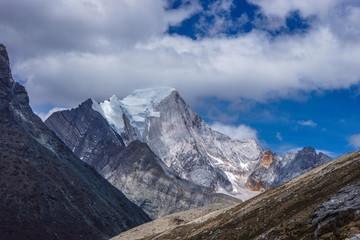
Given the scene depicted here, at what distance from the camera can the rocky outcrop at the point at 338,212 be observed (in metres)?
34.2

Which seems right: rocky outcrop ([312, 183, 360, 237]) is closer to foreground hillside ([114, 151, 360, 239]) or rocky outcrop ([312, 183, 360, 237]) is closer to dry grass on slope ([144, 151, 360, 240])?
foreground hillside ([114, 151, 360, 239])

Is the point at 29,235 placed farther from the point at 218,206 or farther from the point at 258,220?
the point at 258,220

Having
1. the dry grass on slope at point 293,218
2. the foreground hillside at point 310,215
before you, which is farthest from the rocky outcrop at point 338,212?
the dry grass on slope at point 293,218

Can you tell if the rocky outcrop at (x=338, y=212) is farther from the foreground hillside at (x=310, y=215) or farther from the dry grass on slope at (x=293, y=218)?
the dry grass on slope at (x=293, y=218)

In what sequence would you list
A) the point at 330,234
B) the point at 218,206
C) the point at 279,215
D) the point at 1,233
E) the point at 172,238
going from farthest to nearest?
the point at 1,233, the point at 218,206, the point at 172,238, the point at 279,215, the point at 330,234

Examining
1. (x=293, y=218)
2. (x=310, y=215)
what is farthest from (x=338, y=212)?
(x=293, y=218)

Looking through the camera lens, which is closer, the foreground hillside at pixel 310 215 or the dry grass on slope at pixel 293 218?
the foreground hillside at pixel 310 215

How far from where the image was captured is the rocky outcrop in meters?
34.2

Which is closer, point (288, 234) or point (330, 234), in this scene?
point (330, 234)

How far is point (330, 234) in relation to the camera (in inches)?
1297

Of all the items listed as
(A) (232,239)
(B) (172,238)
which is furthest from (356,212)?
(B) (172,238)

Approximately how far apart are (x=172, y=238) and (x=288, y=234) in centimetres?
4603

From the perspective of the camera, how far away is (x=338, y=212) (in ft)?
119

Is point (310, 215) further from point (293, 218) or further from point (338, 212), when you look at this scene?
point (338, 212)
